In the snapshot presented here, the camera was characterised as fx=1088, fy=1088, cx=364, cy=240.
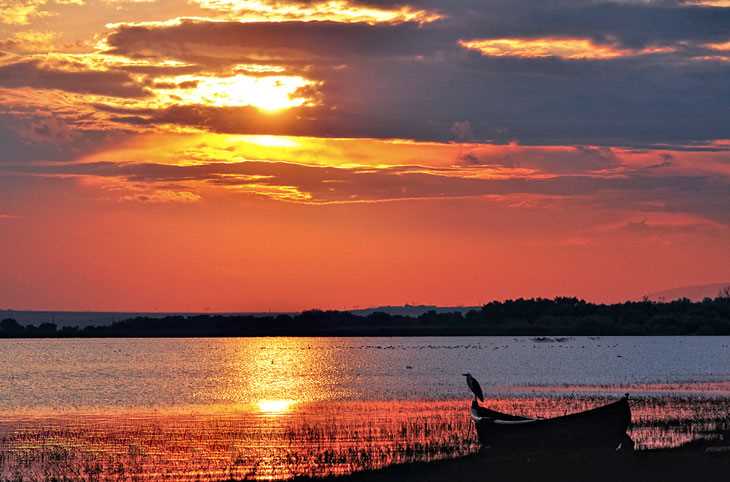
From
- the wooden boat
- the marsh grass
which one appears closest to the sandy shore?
the wooden boat

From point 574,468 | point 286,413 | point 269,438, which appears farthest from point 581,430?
point 286,413

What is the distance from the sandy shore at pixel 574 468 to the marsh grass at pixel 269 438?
2407 mm

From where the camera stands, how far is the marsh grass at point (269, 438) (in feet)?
120

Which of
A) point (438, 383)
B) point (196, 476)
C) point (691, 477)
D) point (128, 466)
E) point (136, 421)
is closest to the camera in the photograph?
point (691, 477)

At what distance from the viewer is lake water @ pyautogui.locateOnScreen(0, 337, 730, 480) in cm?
3831

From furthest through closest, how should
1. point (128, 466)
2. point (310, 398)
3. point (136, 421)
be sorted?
1. point (310, 398)
2. point (136, 421)
3. point (128, 466)

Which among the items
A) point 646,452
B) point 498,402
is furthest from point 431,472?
point 498,402

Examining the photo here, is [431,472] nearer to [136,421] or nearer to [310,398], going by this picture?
[136,421]

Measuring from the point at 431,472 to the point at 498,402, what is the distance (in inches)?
1294

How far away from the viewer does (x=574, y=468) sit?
1204 inches

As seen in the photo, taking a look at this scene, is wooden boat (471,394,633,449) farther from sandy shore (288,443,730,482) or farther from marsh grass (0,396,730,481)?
marsh grass (0,396,730,481)

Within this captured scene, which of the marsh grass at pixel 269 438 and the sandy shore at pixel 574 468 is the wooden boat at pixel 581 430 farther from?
the marsh grass at pixel 269 438

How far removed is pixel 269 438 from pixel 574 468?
18.8 metres

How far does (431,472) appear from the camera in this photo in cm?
3303
